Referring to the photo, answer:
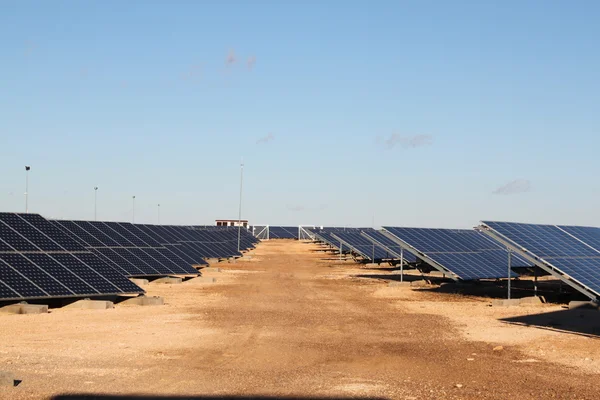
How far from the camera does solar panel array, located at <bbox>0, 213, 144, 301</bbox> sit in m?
23.4

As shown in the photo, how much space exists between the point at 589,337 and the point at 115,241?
25901 mm

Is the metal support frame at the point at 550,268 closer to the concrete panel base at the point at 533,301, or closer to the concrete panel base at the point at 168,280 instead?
the concrete panel base at the point at 533,301

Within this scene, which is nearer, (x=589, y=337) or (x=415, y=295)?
(x=589, y=337)

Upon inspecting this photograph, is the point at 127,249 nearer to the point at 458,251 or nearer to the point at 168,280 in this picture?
the point at 168,280

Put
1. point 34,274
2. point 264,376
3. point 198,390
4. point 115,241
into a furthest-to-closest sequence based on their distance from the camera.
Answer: point 115,241 < point 34,274 < point 264,376 < point 198,390

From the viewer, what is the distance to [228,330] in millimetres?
20422

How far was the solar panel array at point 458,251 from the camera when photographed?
115 ft

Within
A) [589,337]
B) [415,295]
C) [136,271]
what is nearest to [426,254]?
[415,295]

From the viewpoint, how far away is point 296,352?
1683 cm

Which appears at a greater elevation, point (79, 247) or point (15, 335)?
point (79, 247)

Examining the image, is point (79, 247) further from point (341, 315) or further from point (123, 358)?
point (123, 358)

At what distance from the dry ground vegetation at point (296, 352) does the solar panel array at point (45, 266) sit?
0.97 metres

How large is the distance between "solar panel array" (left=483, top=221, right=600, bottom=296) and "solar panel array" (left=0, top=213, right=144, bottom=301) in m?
14.1

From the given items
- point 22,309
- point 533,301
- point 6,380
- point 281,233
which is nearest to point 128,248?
point 22,309
